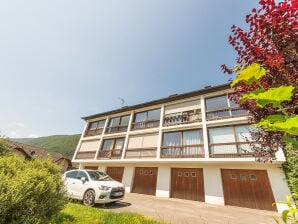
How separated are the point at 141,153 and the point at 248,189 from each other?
347 inches

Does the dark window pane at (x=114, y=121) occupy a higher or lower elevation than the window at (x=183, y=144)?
higher

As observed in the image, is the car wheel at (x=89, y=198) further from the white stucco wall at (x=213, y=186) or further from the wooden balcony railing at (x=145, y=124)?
the wooden balcony railing at (x=145, y=124)

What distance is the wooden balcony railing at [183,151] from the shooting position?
12656 mm

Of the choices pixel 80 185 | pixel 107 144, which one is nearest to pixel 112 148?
pixel 107 144

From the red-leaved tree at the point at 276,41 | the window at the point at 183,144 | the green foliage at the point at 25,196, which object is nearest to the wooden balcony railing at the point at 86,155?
the window at the point at 183,144

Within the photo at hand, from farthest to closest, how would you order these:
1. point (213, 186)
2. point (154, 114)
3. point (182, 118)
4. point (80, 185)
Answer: point (154, 114) < point (182, 118) < point (213, 186) < point (80, 185)

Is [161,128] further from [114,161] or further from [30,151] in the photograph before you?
[30,151]

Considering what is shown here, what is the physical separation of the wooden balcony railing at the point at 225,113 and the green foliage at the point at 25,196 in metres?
12.0

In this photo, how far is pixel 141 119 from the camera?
59.9 feet

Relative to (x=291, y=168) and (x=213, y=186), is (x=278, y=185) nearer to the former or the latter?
(x=291, y=168)

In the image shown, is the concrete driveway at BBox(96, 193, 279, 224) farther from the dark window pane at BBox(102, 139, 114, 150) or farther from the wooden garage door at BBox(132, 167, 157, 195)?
the dark window pane at BBox(102, 139, 114, 150)

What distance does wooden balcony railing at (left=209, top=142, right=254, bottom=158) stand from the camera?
35.9 ft

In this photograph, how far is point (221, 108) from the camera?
13.3m

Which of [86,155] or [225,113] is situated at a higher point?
[225,113]
